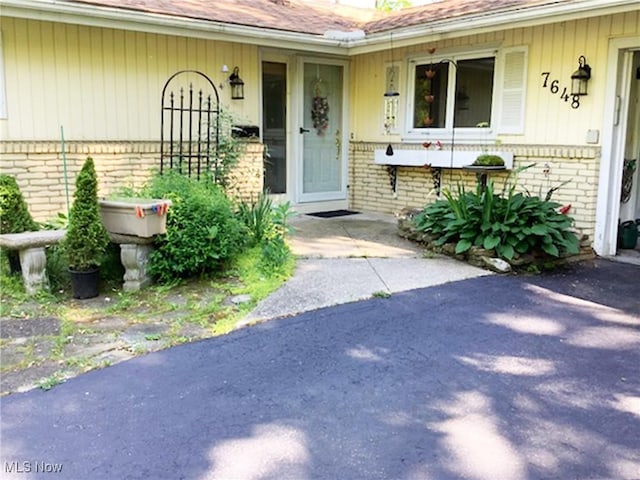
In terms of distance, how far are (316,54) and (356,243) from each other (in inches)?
126

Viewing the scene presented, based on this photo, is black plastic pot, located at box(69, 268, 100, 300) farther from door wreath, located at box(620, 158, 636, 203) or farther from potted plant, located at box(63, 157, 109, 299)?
door wreath, located at box(620, 158, 636, 203)

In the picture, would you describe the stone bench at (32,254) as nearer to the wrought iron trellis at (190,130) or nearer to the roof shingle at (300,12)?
the wrought iron trellis at (190,130)

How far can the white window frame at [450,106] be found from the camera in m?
7.18

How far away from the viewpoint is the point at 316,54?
8.38 m

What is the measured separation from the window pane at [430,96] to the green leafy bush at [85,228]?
4.82m

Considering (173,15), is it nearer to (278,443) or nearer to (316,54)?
(316,54)

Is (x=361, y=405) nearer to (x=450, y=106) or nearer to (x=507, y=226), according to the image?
(x=507, y=226)

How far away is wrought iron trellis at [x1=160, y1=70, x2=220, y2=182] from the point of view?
664cm

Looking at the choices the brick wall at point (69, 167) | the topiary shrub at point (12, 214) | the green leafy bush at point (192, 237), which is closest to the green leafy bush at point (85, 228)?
the green leafy bush at point (192, 237)

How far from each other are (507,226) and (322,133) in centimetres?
383

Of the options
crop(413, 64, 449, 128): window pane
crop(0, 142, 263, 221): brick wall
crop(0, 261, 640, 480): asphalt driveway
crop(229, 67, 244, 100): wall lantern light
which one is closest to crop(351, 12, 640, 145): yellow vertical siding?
crop(413, 64, 449, 128): window pane

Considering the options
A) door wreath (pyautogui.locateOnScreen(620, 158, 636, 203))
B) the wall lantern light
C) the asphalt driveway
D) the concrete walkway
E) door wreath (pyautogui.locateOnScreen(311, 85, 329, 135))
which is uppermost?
the wall lantern light

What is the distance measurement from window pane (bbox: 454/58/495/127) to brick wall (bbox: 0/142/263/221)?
2794mm

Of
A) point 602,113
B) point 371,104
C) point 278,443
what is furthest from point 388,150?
point 278,443
